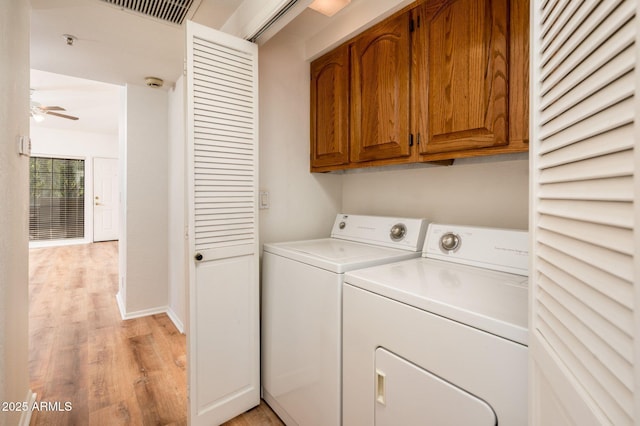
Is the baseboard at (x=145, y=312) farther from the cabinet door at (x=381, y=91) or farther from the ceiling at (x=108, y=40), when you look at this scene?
the cabinet door at (x=381, y=91)

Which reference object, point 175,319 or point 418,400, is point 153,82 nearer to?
point 175,319

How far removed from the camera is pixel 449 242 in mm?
1468

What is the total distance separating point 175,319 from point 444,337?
2.77 m

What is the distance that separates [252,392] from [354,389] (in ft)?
2.85

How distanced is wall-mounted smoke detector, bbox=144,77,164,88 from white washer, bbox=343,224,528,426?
2.69 m

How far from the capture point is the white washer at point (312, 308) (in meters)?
1.33

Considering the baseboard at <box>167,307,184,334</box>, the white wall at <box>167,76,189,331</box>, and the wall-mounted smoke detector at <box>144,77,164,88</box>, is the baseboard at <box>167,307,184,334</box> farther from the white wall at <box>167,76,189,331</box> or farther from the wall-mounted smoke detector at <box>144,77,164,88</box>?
the wall-mounted smoke detector at <box>144,77,164,88</box>

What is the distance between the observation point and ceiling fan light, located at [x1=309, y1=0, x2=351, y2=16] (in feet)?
5.47

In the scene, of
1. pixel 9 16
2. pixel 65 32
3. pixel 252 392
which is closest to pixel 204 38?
pixel 9 16

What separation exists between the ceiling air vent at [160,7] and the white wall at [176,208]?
88cm

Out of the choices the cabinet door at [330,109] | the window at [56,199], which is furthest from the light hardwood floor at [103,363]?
the window at [56,199]

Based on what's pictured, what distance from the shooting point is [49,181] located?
21.6 feet

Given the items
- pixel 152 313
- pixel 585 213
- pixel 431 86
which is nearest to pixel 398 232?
pixel 431 86

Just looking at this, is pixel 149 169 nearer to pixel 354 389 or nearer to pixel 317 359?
pixel 317 359
